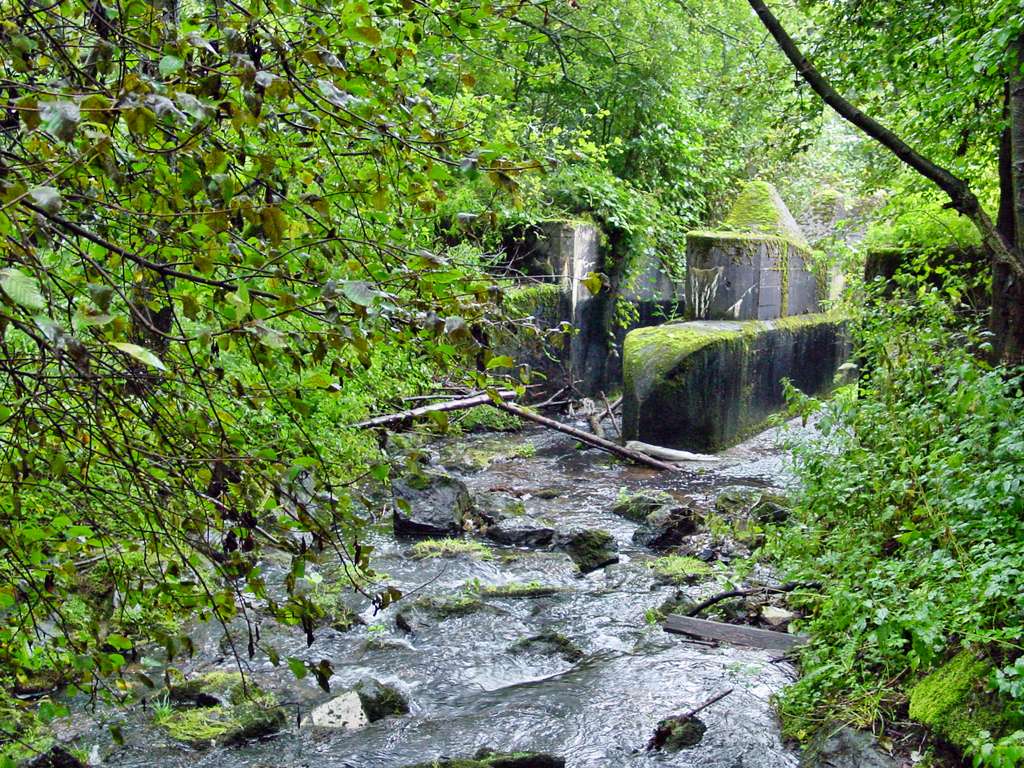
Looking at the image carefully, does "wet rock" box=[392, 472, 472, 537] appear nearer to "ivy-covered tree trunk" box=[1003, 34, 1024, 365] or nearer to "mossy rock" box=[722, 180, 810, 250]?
"ivy-covered tree trunk" box=[1003, 34, 1024, 365]

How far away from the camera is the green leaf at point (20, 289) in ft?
4.96

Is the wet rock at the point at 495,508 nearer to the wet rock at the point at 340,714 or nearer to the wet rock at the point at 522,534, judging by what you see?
the wet rock at the point at 522,534

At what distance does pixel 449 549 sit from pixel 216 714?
3.59m

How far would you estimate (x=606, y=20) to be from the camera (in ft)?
53.7

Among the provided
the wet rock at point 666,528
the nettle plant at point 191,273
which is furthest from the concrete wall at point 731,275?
the nettle plant at point 191,273

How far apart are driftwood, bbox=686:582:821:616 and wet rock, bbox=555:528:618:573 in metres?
1.94

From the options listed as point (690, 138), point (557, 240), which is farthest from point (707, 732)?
point (690, 138)

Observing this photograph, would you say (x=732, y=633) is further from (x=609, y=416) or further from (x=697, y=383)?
(x=609, y=416)

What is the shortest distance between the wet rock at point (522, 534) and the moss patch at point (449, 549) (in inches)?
12.1

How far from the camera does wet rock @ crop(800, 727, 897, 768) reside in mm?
4176

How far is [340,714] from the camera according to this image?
225 inches

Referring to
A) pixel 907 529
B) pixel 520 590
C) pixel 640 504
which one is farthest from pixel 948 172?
pixel 640 504

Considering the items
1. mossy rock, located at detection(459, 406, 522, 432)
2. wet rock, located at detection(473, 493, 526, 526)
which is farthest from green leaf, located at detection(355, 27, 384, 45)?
mossy rock, located at detection(459, 406, 522, 432)

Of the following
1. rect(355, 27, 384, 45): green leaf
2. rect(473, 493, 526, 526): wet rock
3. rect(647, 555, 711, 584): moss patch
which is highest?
rect(355, 27, 384, 45): green leaf
